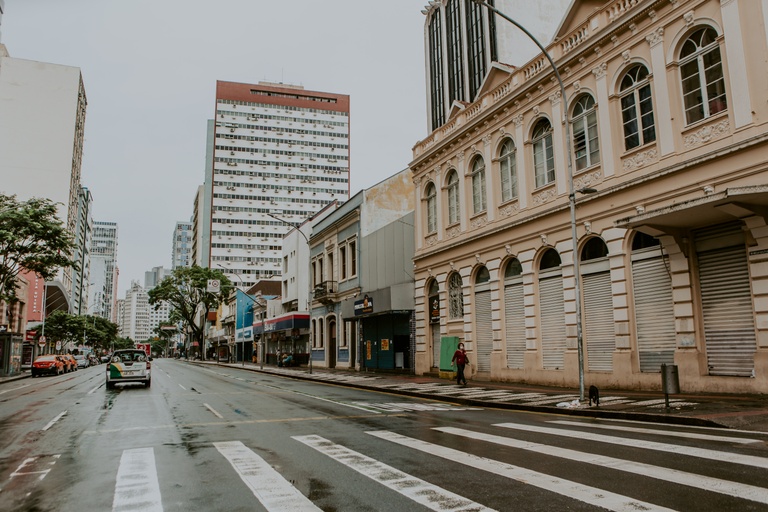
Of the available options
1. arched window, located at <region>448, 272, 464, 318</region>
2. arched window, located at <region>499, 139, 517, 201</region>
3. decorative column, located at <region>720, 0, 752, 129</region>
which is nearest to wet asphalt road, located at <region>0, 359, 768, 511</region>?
decorative column, located at <region>720, 0, 752, 129</region>

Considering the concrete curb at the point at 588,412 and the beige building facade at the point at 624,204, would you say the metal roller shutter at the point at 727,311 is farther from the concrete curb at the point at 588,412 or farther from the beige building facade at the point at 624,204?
Answer: the concrete curb at the point at 588,412

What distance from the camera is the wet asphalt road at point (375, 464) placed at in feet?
18.2

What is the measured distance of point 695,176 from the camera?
1520 cm

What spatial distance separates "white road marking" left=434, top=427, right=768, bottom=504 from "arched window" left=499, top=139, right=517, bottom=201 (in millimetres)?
15297

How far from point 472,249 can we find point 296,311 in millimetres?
26768

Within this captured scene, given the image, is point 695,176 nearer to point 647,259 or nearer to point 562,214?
point 647,259

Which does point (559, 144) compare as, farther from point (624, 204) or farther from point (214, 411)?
point (214, 411)

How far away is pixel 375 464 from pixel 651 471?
3303 millimetres

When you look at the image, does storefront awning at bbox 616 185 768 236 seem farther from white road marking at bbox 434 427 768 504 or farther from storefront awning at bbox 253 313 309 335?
storefront awning at bbox 253 313 309 335

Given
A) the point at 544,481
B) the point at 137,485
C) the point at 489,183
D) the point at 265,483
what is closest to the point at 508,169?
the point at 489,183

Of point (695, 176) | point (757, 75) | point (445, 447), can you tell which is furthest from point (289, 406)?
point (757, 75)

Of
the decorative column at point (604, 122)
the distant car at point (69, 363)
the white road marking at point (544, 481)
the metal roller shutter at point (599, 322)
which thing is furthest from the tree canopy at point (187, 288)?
the white road marking at point (544, 481)

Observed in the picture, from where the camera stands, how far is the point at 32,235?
96.3 feet

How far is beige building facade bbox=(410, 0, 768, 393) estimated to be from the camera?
14.1m
